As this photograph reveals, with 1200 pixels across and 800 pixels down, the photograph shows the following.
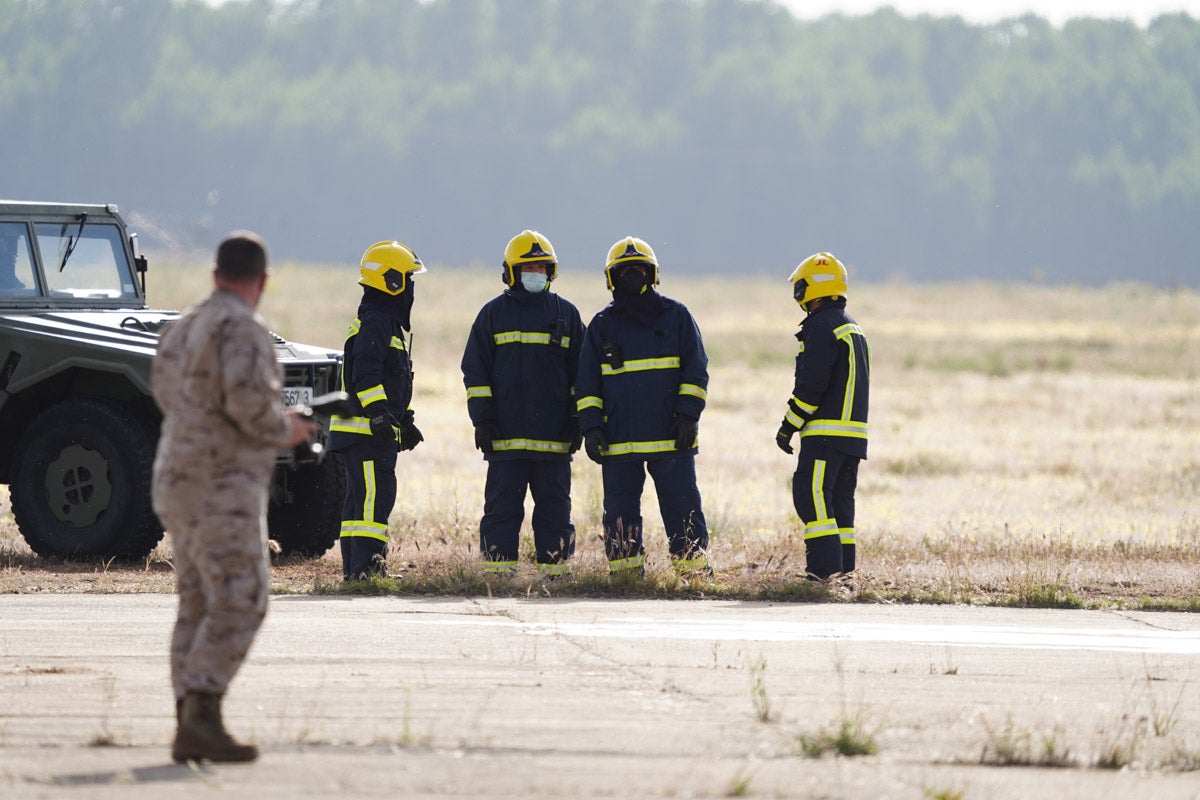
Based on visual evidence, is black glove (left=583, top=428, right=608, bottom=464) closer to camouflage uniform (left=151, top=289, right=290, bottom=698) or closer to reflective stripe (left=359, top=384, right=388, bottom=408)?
reflective stripe (left=359, top=384, right=388, bottom=408)

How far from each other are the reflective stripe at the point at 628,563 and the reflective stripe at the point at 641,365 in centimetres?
108

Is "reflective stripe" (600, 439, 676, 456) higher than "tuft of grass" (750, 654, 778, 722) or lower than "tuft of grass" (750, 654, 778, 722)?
higher

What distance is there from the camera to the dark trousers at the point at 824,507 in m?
10.4

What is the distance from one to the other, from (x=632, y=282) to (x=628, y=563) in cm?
164

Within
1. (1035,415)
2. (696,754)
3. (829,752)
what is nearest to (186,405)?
(696,754)

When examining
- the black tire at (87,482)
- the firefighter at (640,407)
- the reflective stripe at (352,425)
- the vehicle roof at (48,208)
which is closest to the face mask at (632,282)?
the firefighter at (640,407)

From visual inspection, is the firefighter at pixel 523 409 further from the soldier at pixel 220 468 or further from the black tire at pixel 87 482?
the soldier at pixel 220 468

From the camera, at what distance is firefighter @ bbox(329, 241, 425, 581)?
32.8ft

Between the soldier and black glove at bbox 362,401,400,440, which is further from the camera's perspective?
black glove at bbox 362,401,400,440

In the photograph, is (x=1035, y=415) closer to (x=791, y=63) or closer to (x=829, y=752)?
(x=829, y=752)

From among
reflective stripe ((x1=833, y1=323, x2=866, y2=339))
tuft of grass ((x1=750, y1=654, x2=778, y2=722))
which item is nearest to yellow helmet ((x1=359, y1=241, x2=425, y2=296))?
reflective stripe ((x1=833, y1=323, x2=866, y2=339))

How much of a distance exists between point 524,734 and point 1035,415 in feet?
71.6

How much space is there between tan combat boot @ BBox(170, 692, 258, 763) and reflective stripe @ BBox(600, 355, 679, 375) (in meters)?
5.07

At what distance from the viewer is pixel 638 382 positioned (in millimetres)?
10242
